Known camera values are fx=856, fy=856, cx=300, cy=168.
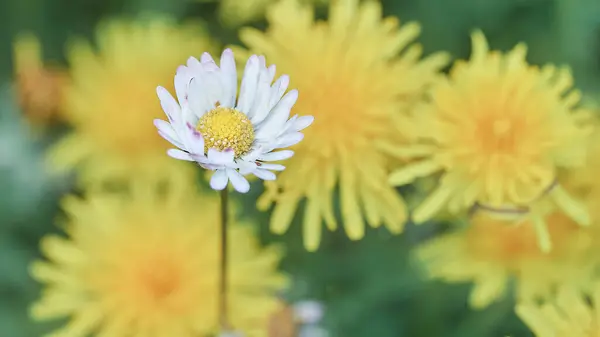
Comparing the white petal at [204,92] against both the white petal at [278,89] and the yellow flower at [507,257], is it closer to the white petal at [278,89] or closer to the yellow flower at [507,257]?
the white petal at [278,89]

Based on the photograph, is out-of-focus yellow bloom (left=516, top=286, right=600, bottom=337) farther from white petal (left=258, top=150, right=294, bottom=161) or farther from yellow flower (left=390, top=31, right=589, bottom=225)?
Answer: white petal (left=258, top=150, right=294, bottom=161)

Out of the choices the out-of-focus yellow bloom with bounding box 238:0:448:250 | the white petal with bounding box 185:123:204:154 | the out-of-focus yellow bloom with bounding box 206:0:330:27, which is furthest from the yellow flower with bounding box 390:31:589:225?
the out-of-focus yellow bloom with bounding box 206:0:330:27

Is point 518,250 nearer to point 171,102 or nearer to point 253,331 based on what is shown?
point 253,331

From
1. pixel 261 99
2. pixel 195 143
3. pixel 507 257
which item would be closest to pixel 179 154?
pixel 195 143

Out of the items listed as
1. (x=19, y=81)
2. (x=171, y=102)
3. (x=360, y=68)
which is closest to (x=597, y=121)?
(x=360, y=68)

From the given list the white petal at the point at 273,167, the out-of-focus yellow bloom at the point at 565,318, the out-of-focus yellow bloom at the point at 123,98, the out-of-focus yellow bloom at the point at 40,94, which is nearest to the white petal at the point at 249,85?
the white petal at the point at 273,167

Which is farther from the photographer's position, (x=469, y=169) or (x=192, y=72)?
(x=469, y=169)

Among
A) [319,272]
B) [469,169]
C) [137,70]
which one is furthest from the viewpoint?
[137,70]
